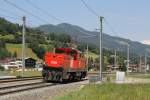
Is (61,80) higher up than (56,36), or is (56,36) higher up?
(56,36)

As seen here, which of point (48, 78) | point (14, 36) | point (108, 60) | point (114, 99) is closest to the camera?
point (114, 99)

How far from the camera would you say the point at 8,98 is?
2667 cm

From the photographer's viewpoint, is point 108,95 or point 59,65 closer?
point 108,95

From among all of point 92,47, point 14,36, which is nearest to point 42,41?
point 14,36

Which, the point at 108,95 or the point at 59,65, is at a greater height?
the point at 59,65

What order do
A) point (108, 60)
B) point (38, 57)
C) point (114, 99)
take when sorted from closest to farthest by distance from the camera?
1. point (114, 99)
2. point (38, 57)
3. point (108, 60)

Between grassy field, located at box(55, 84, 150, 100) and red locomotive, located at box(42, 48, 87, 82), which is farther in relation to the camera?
red locomotive, located at box(42, 48, 87, 82)

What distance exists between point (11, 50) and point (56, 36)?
28918 mm

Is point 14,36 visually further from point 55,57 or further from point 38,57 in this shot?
point 55,57

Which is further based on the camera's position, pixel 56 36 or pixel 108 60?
pixel 108 60

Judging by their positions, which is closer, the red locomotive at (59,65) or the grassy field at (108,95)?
the grassy field at (108,95)

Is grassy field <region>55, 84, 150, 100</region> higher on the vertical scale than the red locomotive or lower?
lower

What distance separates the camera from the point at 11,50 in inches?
6476

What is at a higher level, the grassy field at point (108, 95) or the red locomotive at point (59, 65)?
the red locomotive at point (59, 65)
